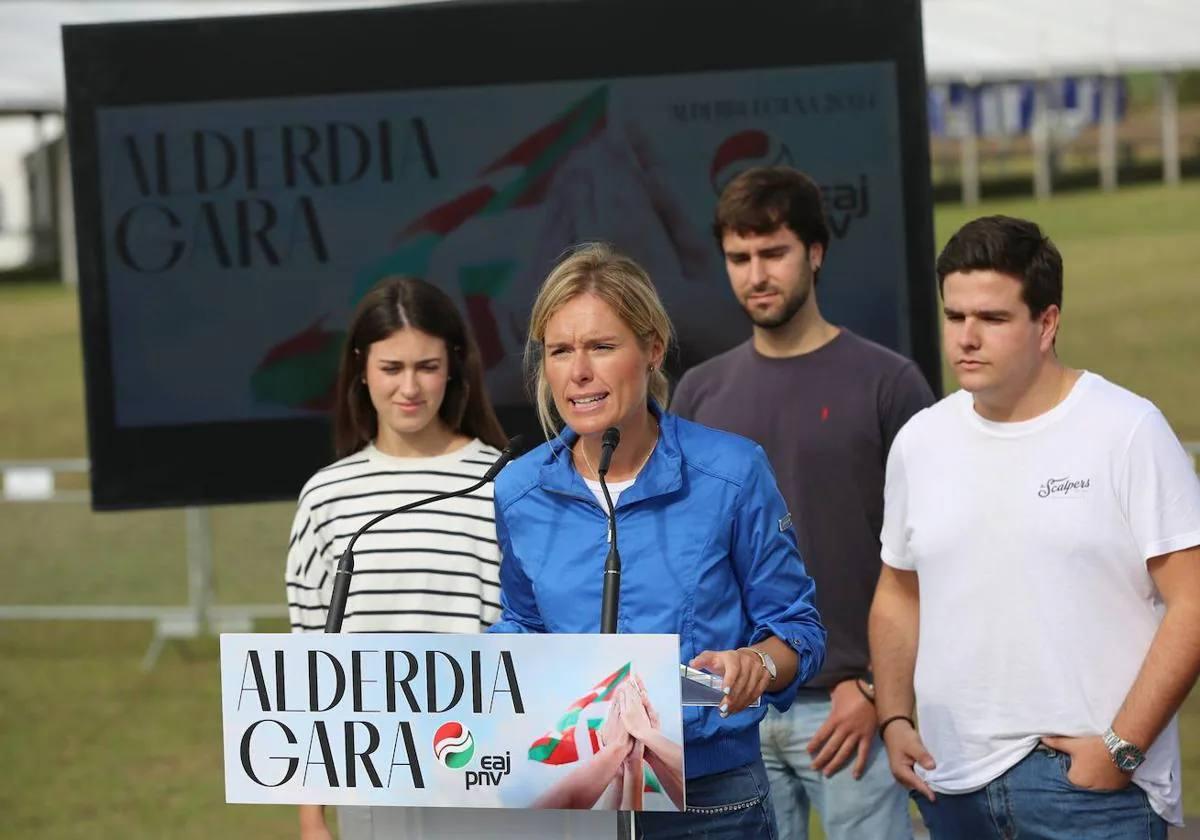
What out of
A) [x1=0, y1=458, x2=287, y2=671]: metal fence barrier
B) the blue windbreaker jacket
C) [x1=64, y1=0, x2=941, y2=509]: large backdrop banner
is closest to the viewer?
the blue windbreaker jacket

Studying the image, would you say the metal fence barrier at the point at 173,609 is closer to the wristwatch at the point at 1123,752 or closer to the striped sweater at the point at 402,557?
the striped sweater at the point at 402,557

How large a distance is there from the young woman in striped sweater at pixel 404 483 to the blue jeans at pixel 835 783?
27.6 inches

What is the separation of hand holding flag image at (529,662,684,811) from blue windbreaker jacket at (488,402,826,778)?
32 centimetres

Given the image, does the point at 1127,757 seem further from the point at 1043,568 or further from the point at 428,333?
the point at 428,333

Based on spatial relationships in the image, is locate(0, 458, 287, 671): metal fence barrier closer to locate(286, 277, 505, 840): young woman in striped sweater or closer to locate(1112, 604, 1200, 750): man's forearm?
locate(286, 277, 505, 840): young woman in striped sweater

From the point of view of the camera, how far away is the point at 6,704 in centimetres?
833

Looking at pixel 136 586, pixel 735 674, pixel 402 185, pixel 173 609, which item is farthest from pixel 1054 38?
pixel 735 674

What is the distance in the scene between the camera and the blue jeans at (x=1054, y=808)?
3.01 meters

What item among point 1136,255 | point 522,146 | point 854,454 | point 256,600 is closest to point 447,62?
point 522,146

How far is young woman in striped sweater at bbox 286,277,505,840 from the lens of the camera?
357 centimetres

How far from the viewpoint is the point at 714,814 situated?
2691 mm

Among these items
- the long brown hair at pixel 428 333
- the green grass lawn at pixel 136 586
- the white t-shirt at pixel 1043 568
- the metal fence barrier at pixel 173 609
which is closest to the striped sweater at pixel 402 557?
the long brown hair at pixel 428 333

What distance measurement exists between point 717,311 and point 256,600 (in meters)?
5.55

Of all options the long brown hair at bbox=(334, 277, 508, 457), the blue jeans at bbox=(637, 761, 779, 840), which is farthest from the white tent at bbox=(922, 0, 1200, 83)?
the blue jeans at bbox=(637, 761, 779, 840)
